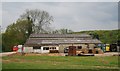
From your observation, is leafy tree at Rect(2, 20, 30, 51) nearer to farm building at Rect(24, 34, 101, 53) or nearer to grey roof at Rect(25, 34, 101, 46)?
grey roof at Rect(25, 34, 101, 46)

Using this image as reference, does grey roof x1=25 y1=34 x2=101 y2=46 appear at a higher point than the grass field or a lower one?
higher

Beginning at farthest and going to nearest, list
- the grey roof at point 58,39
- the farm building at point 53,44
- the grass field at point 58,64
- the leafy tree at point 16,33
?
the leafy tree at point 16,33 → the grey roof at point 58,39 → the farm building at point 53,44 → the grass field at point 58,64

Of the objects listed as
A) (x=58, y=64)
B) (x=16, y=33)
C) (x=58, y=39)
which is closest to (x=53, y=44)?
(x=58, y=39)

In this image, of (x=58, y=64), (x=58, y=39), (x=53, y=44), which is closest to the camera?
(x=58, y=64)

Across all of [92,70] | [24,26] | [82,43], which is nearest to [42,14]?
[24,26]

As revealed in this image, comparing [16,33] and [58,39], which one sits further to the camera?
[16,33]

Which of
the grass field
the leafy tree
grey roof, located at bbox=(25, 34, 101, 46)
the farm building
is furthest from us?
the leafy tree

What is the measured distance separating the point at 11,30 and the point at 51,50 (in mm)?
21402

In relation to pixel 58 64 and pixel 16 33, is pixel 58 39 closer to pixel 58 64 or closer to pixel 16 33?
pixel 16 33

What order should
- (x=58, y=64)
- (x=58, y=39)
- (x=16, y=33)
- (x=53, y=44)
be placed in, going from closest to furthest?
1. (x=58, y=64)
2. (x=53, y=44)
3. (x=58, y=39)
4. (x=16, y=33)

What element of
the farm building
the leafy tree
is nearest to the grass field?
the farm building

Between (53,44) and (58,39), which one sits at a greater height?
(58,39)

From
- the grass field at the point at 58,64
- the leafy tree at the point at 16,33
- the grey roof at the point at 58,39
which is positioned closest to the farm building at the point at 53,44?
the grey roof at the point at 58,39

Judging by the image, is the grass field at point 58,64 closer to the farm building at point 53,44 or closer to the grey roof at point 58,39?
the farm building at point 53,44
